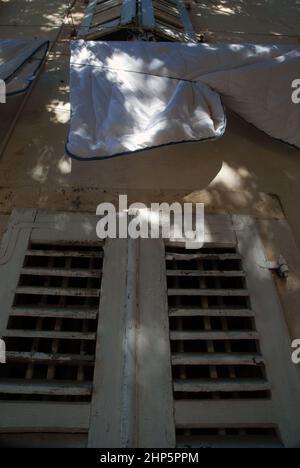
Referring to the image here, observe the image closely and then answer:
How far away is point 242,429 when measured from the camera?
1674 millimetres

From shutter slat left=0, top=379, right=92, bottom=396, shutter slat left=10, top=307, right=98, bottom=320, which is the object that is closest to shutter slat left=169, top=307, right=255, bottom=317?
shutter slat left=10, top=307, right=98, bottom=320

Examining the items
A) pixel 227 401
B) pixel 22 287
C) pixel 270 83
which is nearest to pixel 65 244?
pixel 22 287

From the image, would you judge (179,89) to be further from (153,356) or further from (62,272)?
(153,356)

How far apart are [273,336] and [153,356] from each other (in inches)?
28.5

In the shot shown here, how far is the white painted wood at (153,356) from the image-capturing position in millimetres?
1588

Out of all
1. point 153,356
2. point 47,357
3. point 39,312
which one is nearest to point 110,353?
point 153,356

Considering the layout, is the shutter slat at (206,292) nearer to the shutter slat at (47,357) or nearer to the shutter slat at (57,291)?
the shutter slat at (57,291)

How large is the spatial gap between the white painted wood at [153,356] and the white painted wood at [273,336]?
1.86 ft

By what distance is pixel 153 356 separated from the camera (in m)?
1.80

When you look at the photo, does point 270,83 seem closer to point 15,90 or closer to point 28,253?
point 15,90

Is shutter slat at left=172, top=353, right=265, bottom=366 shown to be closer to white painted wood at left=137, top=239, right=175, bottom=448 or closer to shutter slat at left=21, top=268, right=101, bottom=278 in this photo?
white painted wood at left=137, top=239, right=175, bottom=448

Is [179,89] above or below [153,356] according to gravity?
above

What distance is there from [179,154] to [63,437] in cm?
245

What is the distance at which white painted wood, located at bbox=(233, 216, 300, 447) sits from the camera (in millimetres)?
1647
